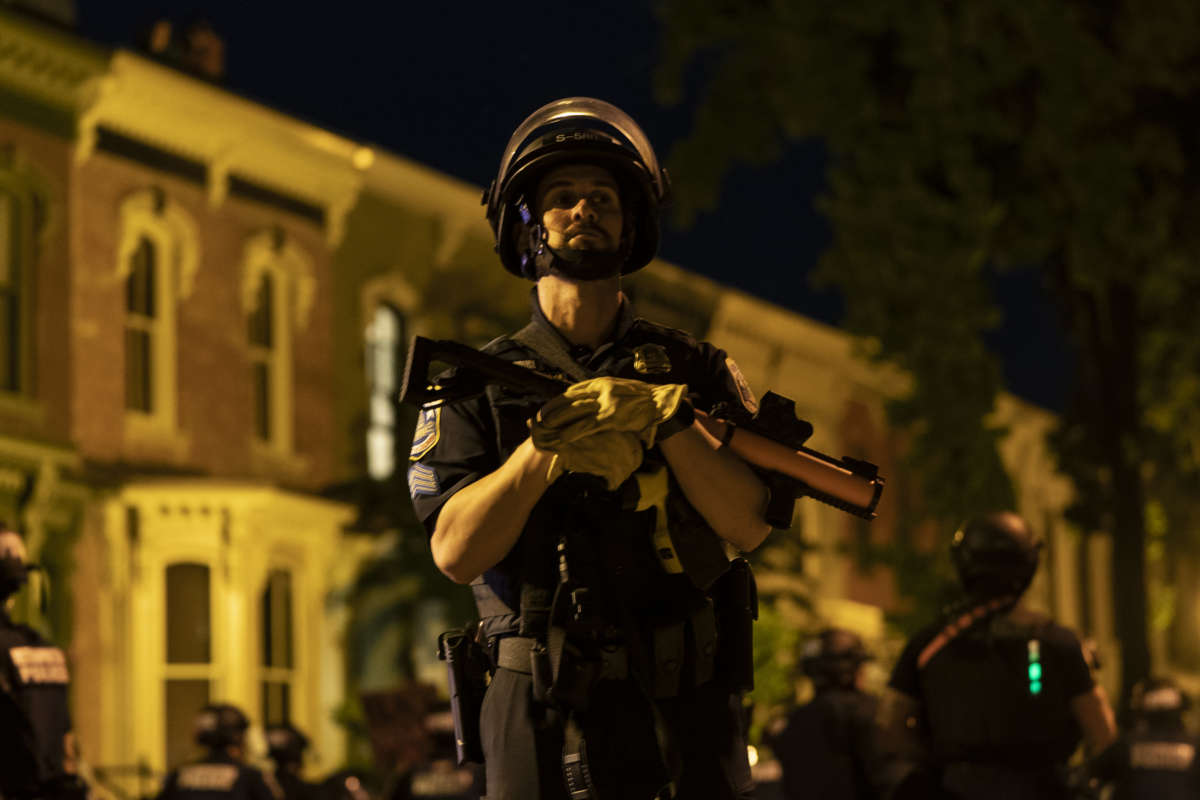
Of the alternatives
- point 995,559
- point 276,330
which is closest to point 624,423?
point 995,559

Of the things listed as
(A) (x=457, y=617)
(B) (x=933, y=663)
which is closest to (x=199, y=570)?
(A) (x=457, y=617)

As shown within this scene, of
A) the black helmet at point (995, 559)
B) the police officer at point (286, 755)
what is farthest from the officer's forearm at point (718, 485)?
the police officer at point (286, 755)

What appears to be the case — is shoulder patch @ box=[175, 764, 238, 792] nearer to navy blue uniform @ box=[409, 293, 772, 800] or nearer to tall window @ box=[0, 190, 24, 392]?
tall window @ box=[0, 190, 24, 392]

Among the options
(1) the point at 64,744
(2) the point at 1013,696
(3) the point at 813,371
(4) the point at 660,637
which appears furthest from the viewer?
(3) the point at 813,371

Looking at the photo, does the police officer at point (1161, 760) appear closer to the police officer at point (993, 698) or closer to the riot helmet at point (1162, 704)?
the riot helmet at point (1162, 704)

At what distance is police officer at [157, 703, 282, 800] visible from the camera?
13422 millimetres

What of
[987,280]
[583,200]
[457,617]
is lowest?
[583,200]

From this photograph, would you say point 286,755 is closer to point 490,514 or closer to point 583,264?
point 583,264

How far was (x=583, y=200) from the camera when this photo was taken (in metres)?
4.72

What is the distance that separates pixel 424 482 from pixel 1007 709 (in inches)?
166

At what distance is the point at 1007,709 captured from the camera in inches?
329

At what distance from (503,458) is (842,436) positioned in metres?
32.3

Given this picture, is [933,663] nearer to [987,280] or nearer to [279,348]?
[987,280]

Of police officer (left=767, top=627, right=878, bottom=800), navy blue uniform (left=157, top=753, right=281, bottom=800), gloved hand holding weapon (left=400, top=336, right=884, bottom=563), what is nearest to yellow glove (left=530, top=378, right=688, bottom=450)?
gloved hand holding weapon (left=400, top=336, right=884, bottom=563)
